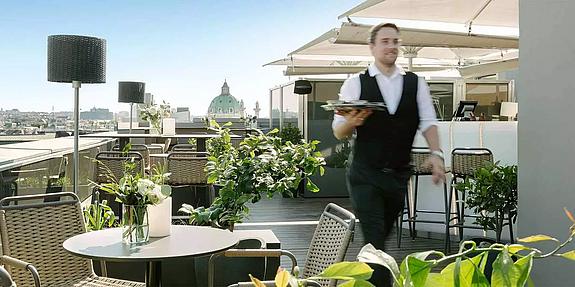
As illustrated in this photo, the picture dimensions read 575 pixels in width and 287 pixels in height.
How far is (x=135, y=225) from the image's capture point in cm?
287

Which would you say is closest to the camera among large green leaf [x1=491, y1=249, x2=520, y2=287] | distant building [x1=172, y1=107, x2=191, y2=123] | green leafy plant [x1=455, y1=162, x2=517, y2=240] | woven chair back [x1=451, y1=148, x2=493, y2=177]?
large green leaf [x1=491, y1=249, x2=520, y2=287]

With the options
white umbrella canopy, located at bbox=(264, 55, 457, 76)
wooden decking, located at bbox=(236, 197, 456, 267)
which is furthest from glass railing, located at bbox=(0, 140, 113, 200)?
white umbrella canopy, located at bbox=(264, 55, 457, 76)

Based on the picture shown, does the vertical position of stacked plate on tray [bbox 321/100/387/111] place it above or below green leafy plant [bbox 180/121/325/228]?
above

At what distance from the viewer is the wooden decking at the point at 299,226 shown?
6207 millimetres

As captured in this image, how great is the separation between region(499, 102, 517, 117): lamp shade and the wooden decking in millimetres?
2691

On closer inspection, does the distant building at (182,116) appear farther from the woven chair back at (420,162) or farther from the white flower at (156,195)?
the white flower at (156,195)

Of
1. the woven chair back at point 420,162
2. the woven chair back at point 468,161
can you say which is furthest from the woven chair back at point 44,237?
the woven chair back at point 420,162

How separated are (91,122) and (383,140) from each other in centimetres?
823

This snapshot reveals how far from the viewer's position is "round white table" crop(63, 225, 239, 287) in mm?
2592

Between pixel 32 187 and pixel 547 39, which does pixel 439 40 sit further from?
pixel 32 187

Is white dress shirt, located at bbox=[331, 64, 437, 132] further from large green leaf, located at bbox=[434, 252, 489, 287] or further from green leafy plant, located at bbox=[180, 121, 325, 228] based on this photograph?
large green leaf, located at bbox=[434, 252, 489, 287]

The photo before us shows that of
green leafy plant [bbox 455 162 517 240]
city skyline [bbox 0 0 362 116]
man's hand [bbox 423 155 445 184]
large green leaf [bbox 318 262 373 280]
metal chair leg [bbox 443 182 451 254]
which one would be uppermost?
city skyline [bbox 0 0 362 116]

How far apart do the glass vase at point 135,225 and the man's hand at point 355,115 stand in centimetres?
100

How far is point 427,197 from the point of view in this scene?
7.06 m
